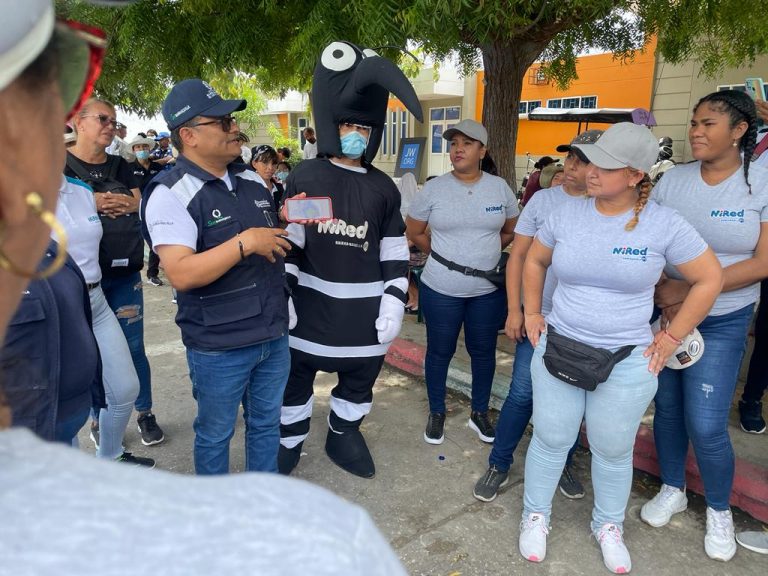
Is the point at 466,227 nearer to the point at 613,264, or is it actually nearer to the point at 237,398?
the point at 613,264

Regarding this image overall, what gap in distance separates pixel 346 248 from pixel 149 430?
1804 mm

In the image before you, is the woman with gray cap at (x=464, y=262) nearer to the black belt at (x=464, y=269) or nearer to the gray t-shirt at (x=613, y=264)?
the black belt at (x=464, y=269)

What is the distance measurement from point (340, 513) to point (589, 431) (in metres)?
2.36

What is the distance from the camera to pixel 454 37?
3.25 metres

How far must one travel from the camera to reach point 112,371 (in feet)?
9.18

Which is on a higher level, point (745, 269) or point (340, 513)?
point (340, 513)

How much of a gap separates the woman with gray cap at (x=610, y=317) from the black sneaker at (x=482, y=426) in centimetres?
99

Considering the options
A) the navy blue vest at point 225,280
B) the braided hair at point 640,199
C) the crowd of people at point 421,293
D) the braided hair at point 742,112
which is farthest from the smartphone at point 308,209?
the braided hair at point 742,112

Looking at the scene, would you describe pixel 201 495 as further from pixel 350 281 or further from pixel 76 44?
pixel 350 281

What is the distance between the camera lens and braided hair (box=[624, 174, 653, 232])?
2391 mm

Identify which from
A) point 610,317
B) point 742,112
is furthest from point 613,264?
point 742,112

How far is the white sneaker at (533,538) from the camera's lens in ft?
8.62

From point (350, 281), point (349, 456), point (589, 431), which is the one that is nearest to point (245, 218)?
point (350, 281)

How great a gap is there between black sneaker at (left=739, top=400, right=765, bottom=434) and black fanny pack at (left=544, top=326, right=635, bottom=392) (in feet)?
6.01
